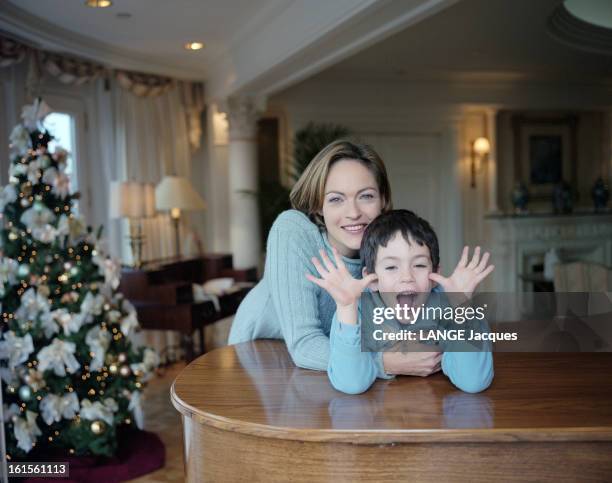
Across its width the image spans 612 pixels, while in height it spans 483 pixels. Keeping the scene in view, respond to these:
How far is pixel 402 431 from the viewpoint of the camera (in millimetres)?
1106

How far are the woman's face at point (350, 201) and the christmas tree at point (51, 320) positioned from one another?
7.50 ft

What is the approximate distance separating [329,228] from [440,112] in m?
6.70

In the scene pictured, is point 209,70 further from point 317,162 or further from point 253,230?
point 317,162

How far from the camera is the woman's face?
1.62 metres

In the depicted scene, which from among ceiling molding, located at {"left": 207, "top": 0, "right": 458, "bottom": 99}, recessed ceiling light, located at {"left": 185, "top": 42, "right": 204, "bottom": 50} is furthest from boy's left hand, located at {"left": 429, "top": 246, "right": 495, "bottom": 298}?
recessed ceiling light, located at {"left": 185, "top": 42, "right": 204, "bottom": 50}

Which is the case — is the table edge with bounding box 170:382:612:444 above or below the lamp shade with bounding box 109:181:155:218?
below

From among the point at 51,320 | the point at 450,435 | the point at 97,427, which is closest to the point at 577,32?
the point at 51,320

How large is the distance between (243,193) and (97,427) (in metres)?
3.44

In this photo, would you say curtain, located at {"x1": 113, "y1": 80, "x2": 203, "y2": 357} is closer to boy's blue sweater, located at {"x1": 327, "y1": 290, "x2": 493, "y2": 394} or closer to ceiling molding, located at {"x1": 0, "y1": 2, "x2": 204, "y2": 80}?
ceiling molding, located at {"x1": 0, "y1": 2, "x2": 204, "y2": 80}

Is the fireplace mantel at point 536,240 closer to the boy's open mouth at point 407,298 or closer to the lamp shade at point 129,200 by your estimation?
the lamp shade at point 129,200

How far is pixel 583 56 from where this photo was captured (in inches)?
268

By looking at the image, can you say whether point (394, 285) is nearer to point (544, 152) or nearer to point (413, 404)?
point (413, 404)

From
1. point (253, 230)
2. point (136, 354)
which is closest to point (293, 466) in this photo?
point (136, 354)

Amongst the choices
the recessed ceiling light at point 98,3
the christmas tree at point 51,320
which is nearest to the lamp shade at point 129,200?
the recessed ceiling light at point 98,3
